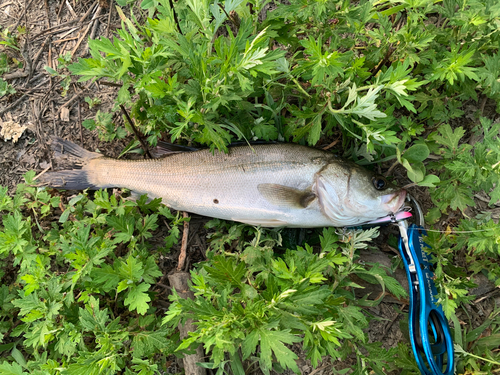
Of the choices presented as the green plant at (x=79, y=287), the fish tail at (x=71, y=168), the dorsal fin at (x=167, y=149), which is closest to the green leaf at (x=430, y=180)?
the dorsal fin at (x=167, y=149)

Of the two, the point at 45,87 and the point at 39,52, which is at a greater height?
the point at 39,52

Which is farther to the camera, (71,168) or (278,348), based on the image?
(71,168)

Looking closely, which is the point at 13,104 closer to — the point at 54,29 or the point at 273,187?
the point at 54,29

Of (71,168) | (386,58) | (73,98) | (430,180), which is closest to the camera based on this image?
(430,180)

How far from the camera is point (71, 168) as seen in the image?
12.0ft

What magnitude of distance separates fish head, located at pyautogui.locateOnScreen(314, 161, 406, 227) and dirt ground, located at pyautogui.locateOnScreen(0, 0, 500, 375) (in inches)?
89.7

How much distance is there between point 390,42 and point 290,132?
44.8 inches

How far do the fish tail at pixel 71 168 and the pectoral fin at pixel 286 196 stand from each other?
6.01 feet

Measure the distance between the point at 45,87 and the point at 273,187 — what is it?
9.90 feet

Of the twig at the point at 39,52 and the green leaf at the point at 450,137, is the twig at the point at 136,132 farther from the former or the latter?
the green leaf at the point at 450,137

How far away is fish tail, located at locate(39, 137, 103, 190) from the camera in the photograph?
3.55m

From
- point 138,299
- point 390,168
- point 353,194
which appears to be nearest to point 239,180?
point 353,194

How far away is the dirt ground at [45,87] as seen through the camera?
12.6ft

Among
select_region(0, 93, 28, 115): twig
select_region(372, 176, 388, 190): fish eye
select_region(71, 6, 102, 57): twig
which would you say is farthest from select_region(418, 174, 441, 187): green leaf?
select_region(0, 93, 28, 115): twig
